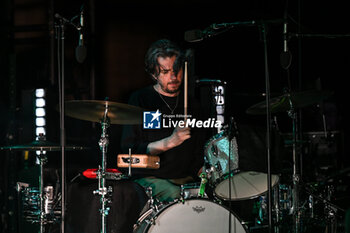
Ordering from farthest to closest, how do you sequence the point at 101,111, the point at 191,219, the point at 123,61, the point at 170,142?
the point at 123,61 → the point at 170,142 → the point at 101,111 → the point at 191,219

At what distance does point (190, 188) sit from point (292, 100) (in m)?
1.13

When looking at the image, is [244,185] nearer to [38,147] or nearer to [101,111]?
[101,111]

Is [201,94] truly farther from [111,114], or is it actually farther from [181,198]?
[181,198]

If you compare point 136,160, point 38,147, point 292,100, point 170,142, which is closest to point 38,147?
point 38,147

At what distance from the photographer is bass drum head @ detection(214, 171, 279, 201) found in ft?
11.2

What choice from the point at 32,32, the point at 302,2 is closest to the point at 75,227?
the point at 32,32

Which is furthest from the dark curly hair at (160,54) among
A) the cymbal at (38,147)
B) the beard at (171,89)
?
the cymbal at (38,147)

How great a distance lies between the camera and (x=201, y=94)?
167 inches

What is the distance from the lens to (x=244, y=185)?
360cm

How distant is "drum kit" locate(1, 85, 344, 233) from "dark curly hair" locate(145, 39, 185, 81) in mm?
728

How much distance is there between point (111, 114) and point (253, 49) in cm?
201

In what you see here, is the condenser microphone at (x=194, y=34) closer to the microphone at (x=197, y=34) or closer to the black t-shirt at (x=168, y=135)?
the microphone at (x=197, y=34)

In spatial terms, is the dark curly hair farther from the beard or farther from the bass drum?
the bass drum

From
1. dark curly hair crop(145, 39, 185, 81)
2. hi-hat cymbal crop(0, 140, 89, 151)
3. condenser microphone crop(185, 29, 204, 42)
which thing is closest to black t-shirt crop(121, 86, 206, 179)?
dark curly hair crop(145, 39, 185, 81)
